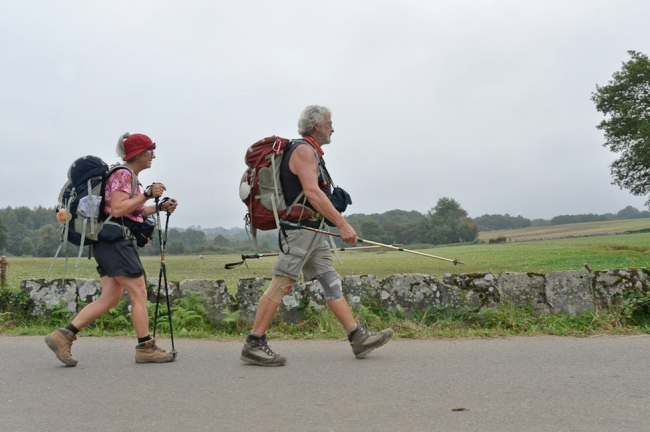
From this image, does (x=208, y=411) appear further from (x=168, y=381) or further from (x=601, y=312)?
(x=601, y=312)

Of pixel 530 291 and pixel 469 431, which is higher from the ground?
pixel 530 291

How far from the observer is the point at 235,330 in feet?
22.5

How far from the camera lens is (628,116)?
32.6 m

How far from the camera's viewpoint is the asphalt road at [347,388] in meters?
3.70

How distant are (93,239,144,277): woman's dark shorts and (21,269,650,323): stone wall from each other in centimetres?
173

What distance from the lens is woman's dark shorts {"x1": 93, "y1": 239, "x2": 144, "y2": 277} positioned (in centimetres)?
537

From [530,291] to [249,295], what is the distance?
323 centimetres

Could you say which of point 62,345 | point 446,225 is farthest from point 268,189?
point 446,225

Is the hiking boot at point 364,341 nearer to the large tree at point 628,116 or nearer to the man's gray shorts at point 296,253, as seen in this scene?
the man's gray shorts at point 296,253

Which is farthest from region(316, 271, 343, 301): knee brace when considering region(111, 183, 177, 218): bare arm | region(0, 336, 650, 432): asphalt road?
region(111, 183, 177, 218): bare arm

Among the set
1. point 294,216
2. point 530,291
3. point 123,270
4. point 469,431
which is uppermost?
point 294,216

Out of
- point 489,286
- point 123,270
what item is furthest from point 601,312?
point 123,270

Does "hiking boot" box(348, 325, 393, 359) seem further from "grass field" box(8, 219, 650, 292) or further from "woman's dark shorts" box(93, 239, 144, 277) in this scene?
"woman's dark shorts" box(93, 239, 144, 277)

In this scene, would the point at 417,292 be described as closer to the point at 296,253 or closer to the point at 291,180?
the point at 296,253
